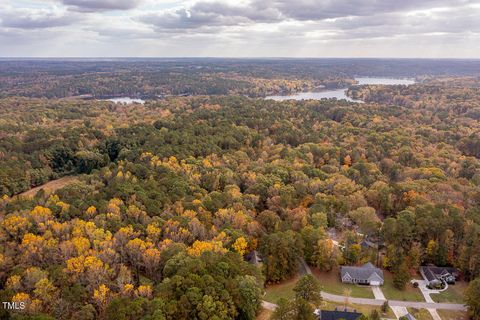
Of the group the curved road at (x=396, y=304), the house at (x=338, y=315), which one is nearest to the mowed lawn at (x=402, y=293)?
the curved road at (x=396, y=304)

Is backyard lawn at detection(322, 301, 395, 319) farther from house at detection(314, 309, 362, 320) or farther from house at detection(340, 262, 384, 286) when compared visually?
house at detection(340, 262, 384, 286)

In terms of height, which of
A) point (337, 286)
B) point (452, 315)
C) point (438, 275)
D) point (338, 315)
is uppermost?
point (338, 315)

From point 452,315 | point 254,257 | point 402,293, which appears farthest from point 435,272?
point 254,257

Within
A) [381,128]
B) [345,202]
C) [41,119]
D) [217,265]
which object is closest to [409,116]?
[381,128]

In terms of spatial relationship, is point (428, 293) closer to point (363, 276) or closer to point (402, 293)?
point (402, 293)

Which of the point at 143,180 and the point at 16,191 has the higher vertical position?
the point at 143,180

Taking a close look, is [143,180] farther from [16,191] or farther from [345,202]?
[345,202]
